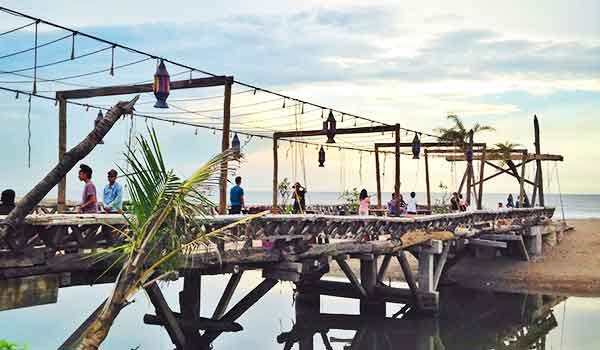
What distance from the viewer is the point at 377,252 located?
17391 millimetres

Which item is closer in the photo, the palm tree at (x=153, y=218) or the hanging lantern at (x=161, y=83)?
the palm tree at (x=153, y=218)

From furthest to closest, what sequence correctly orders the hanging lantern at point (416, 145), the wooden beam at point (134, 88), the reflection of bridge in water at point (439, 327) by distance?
the hanging lantern at point (416, 145) → the reflection of bridge in water at point (439, 327) → the wooden beam at point (134, 88)

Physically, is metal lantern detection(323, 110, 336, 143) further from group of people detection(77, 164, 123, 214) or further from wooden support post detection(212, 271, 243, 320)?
group of people detection(77, 164, 123, 214)

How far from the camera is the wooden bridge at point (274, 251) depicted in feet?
30.9

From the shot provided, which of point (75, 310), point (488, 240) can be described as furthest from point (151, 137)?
point (488, 240)

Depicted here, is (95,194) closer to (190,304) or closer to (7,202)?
(7,202)

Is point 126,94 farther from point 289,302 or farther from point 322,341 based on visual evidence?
point 289,302

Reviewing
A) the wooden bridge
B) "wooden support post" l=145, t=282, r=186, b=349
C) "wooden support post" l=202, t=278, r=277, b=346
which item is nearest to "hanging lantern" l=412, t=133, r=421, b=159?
the wooden bridge

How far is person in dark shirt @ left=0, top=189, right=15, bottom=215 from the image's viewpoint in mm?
10508

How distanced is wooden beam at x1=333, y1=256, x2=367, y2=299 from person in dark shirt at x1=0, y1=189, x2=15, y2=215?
8105mm

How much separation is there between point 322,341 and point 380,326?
2.09 m

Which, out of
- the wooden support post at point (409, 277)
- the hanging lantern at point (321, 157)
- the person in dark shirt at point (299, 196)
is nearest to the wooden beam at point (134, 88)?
the person in dark shirt at point (299, 196)

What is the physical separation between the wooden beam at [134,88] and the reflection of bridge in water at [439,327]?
7.94m

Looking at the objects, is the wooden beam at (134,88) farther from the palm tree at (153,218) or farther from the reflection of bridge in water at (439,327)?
the reflection of bridge in water at (439,327)
